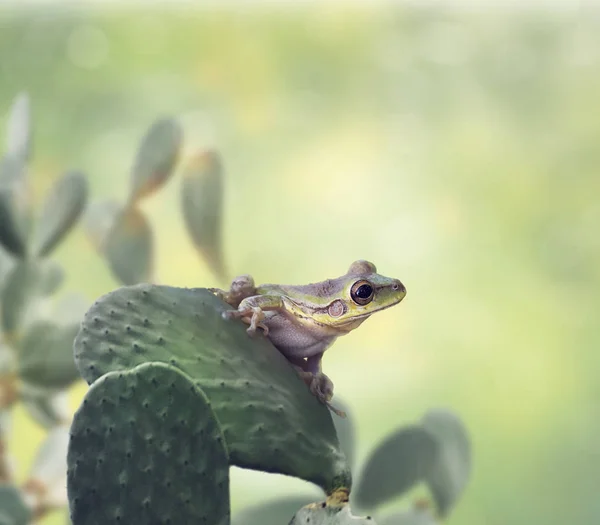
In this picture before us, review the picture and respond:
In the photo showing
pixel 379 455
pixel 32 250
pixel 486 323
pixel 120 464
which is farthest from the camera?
pixel 486 323

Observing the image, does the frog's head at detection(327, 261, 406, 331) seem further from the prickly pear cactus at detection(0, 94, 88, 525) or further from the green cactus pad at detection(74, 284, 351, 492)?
the prickly pear cactus at detection(0, 94, 88, 525)

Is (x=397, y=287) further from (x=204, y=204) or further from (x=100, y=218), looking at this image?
(x=100, y=218)

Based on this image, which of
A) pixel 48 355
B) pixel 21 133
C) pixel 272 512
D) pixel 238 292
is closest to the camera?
pixel 238 292

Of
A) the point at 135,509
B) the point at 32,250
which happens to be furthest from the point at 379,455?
the point at 32,250

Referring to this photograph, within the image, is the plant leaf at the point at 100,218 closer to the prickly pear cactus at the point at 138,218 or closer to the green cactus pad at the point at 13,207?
the prickly pear cactus at the point at 138,218

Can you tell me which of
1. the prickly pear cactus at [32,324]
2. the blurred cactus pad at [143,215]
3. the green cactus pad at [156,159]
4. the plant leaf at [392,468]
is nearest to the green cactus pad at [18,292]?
the prickly pear cactus at [32,324]

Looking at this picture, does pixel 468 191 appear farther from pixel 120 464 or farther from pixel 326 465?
pixel 120 464

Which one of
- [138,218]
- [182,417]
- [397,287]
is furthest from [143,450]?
[138,218]
